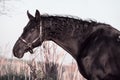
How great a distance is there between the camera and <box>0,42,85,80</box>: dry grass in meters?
10.6

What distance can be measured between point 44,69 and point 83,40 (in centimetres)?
346

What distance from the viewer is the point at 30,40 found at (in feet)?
26.3

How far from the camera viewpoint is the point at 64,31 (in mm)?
8055

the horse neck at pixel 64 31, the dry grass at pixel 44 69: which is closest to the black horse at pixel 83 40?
the horse neck at pixel 64 31

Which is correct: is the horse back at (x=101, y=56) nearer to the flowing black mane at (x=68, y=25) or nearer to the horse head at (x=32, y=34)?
the flowing black mane at (x=68, y=25)

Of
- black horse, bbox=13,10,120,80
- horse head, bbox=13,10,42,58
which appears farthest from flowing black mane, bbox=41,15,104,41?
horse head, bbox=13,10,42,58

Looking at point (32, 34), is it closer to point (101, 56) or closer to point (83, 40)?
point (83, 40)

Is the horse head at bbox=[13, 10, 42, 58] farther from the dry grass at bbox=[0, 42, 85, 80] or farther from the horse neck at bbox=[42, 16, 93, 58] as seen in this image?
the dry grass at bbox=[0, 42, 85, 80]

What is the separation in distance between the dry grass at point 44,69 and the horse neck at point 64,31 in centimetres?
233

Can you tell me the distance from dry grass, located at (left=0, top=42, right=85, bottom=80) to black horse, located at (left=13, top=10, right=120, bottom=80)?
2353 millimetres

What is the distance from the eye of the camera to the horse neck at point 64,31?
7969 millimetres

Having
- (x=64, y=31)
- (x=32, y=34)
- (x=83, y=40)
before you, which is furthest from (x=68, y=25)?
(x=32, y=34)

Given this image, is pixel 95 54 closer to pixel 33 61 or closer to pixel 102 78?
pixel 102 78

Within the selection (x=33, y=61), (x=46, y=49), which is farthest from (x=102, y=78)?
(x=33, y=61)
